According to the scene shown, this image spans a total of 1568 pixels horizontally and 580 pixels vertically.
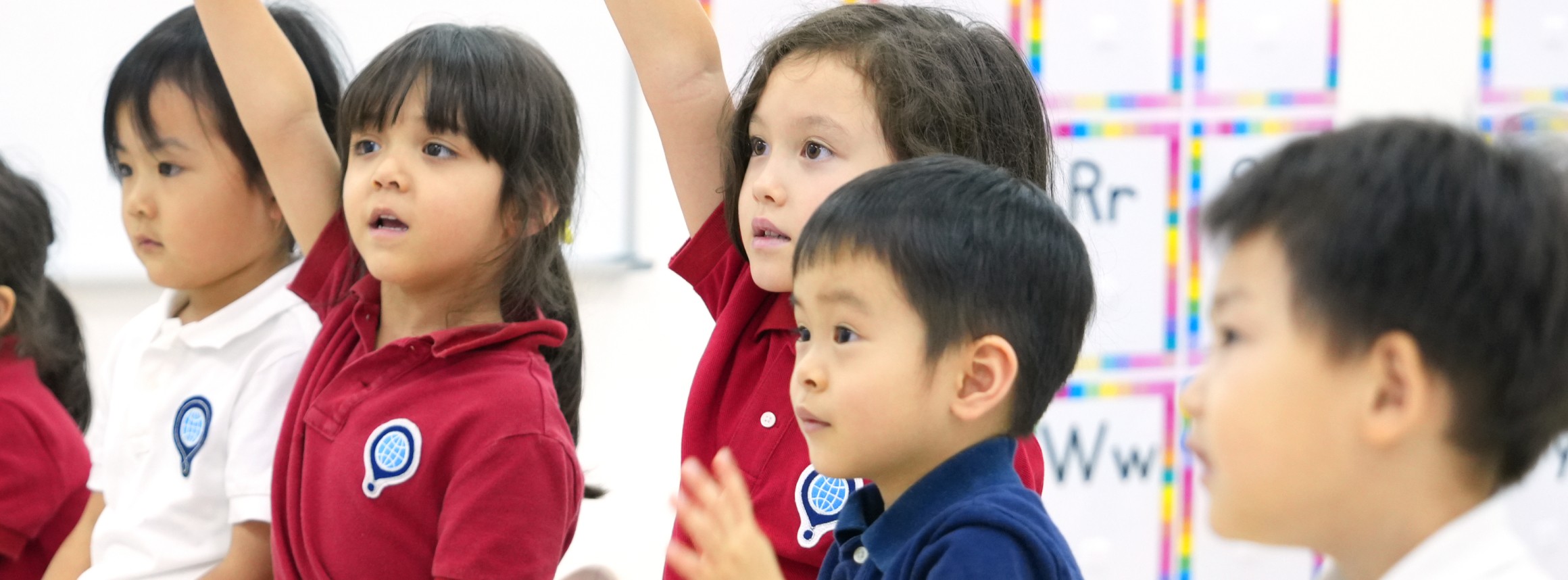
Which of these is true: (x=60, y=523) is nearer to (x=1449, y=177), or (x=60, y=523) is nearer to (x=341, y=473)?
(x=341, y=473)

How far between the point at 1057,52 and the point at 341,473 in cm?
126

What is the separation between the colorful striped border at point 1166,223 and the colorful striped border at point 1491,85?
0.55m

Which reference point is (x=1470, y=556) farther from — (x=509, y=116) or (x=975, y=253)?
(x=509, y=116)

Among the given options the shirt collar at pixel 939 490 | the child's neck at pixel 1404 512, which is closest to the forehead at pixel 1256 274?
the child's neck at pixel 1404 512

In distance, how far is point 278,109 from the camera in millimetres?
1357

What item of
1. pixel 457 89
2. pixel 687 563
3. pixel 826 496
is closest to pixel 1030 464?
pixel 826 496

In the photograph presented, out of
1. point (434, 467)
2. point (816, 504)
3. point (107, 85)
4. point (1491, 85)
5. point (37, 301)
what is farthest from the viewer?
point (1491, 85)

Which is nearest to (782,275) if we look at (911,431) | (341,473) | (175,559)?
(911,431)

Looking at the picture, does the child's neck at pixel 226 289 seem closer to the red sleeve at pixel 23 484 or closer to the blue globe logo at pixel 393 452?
the red sleeve at pixel 23 484

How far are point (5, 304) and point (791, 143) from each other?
1.05 metres

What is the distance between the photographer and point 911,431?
2.82ft

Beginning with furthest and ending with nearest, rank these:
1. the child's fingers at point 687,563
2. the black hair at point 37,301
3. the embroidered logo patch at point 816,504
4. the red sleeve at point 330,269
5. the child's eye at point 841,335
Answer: the black hair at point 37,301 → the red sleeve at point 330,269 → the embroidered logo patch at point 816,504 → the child's eye at point 841,335 → the child's fingers at point 687,563

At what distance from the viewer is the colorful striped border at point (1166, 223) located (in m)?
2.04

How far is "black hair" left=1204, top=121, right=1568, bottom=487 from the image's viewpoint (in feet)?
2.02
